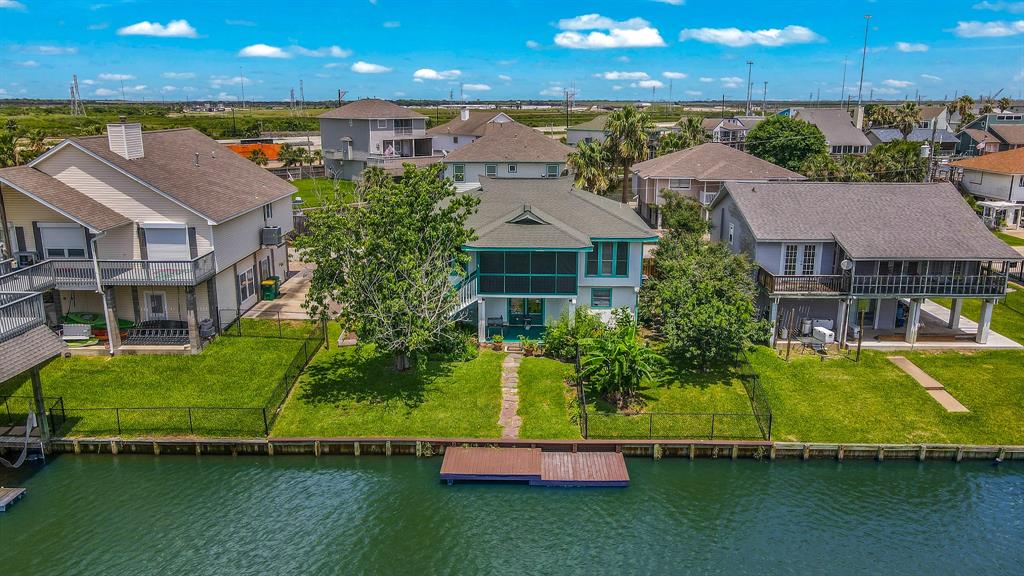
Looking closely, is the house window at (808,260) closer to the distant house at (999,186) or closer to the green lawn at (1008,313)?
the green lawn at (1008,313)

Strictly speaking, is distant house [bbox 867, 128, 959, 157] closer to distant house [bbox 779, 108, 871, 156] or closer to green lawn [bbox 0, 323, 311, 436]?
distant house [bbox 779, 108, 871, 156]

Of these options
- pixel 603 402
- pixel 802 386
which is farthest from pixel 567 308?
pixel 802 386

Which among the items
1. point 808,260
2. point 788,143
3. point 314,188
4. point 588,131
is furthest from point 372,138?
point 808,260

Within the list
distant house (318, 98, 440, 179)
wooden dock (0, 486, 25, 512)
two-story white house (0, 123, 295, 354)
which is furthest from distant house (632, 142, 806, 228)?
wooden dock (0, 486, 25, 512)

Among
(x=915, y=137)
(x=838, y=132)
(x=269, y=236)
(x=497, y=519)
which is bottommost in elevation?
(x=497, y=519)

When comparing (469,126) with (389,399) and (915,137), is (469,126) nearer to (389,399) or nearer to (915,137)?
(915,137)

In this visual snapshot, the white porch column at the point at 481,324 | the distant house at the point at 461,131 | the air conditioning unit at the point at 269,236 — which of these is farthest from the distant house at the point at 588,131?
the white porch column at the point at 481,324

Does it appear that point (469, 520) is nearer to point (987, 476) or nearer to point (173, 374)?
point (173, 374)
